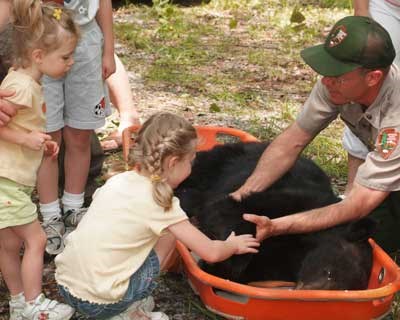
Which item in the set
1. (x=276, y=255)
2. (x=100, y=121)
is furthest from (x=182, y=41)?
(x=276, y=255)

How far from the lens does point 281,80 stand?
267 inches

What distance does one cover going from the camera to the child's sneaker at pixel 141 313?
3168 millimetres

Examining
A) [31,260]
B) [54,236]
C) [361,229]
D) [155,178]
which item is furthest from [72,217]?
[361,229]

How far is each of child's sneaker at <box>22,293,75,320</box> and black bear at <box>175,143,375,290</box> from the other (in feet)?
2.26

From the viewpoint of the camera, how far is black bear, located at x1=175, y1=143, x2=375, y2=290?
3342mm

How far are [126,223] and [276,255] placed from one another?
2.75 feet

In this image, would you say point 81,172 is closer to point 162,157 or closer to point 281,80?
point 162,157

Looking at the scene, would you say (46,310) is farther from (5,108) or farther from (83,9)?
(83,9)

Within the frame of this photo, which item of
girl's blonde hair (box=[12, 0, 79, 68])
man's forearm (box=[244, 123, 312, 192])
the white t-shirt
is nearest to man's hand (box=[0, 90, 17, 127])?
girl's blonde hair (box=[12, 0, 79, 68])

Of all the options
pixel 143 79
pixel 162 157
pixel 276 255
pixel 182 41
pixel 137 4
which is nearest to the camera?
pixel 162 157

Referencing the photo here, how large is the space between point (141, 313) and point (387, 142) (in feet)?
4.42

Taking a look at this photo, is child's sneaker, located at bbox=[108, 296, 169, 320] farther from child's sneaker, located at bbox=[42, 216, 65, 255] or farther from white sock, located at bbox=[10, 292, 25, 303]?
child's sneaker, located at bbox=[42, 216, 65, 255]

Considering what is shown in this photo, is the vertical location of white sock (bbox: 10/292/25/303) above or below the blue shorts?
below

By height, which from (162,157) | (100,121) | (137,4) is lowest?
(137,4)
